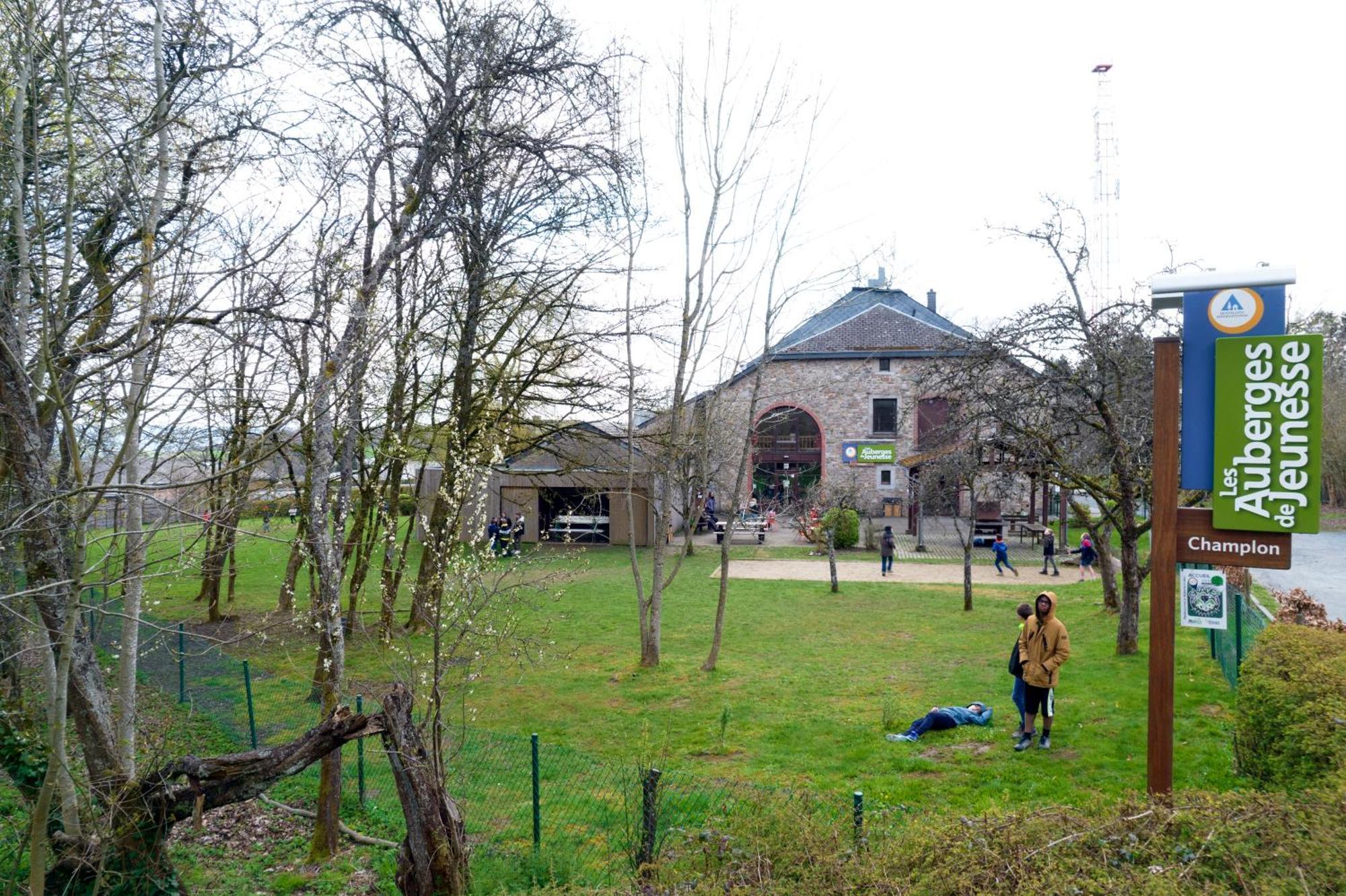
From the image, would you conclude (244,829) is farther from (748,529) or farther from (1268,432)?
(748,529)

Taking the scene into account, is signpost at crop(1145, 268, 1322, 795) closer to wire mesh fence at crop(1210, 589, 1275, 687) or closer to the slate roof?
wire mesh fence at crop(1210, 589, 1275, 687)

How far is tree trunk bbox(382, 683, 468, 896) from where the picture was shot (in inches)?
224

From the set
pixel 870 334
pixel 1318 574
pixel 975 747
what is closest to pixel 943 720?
pixel 975 747

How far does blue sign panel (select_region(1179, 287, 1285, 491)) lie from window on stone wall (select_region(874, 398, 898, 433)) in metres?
29.8

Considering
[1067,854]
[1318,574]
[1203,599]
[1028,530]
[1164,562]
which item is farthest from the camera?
[1028,530]

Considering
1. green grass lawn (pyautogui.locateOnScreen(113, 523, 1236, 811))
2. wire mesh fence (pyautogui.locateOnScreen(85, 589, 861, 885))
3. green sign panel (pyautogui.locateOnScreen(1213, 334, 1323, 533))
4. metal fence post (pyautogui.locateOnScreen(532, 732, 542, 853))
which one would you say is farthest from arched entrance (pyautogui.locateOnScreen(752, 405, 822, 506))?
green sign panel (pyautogui.locateOnScreen(1213, 334, 1323, 533))

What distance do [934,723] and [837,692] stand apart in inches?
92.7

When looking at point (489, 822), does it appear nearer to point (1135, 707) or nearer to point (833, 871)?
point (833, 871)

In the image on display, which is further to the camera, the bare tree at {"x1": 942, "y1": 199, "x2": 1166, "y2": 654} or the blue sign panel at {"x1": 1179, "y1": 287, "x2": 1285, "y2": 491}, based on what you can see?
the bare tree at {"x1": 942, "y1": 199, "x2": 1166, "y2": 654}

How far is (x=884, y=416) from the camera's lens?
36.0 meters

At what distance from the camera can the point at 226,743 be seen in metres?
10.6

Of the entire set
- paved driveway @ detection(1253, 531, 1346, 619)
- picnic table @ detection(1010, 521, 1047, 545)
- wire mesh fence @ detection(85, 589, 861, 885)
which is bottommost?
wire mesh fence @ detection(85, 589, 861, 885)

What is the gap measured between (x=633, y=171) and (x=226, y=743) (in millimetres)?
9094

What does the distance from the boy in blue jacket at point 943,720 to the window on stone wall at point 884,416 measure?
2694cm
